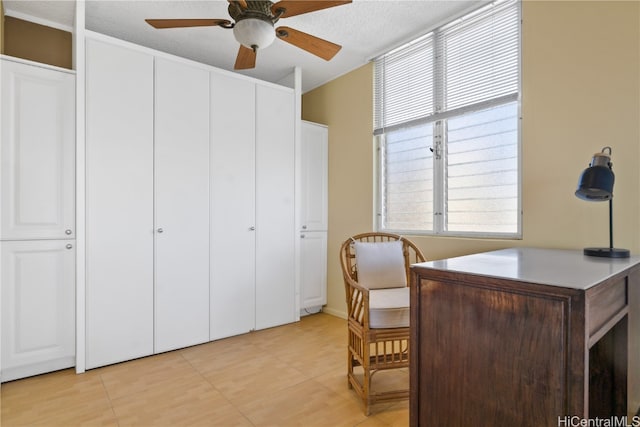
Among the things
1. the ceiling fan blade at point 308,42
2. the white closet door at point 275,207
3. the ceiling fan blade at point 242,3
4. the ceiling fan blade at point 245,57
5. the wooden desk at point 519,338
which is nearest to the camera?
the wooden desk at point 519,338

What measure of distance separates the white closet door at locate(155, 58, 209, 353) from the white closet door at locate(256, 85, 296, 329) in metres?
0.54

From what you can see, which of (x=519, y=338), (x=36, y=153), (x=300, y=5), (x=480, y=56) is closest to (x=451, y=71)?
(x=480, y=56)

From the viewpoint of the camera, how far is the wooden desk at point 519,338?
1.01 metres

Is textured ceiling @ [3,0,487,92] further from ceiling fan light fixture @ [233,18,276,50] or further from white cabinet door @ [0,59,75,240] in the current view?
ceiling fan light fixture @ [233,18,276,50]

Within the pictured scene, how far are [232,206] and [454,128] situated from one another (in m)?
2.07

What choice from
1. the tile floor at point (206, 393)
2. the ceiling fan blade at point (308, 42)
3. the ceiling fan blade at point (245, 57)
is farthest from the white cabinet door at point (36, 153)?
the ceiling fan blade at point (308, 42)

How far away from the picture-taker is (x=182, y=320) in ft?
9.39

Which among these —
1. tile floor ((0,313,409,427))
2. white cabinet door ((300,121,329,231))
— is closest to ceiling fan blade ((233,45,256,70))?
white cabinet door ((300,121,329,231))

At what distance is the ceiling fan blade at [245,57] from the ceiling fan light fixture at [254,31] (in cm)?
36

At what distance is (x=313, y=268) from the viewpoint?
383cm

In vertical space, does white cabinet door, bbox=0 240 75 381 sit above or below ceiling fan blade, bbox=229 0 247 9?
below

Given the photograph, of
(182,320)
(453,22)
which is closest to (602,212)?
(453,22)

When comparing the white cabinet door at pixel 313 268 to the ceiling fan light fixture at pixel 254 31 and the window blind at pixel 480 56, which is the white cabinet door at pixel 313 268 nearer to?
the window blind at pixel 480 56

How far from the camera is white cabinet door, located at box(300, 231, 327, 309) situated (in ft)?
12.3
